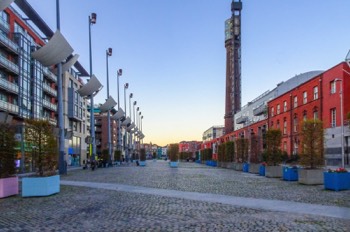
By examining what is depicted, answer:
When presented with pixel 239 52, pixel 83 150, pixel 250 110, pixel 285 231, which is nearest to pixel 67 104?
pixel 83 150

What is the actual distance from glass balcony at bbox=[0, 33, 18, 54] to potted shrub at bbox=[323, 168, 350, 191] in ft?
132

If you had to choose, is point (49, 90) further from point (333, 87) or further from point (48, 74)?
point (333, 87)

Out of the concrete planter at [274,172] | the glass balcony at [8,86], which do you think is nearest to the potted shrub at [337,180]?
→ the concrete planter at [274,172]

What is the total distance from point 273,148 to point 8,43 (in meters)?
35.5

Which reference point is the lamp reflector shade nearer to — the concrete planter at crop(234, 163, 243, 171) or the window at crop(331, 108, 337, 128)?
the concrete planter at crop(234, 163, 243, 171)

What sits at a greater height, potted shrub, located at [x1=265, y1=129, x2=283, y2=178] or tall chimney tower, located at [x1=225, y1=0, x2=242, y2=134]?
tall chimney tower, located at [x1=225, y1=0, x2=242, y2=134]

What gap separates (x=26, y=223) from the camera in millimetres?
9156

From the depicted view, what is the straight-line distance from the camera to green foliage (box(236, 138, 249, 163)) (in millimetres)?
37447

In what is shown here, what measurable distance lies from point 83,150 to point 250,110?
128ft

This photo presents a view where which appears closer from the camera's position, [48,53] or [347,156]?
[48,53]

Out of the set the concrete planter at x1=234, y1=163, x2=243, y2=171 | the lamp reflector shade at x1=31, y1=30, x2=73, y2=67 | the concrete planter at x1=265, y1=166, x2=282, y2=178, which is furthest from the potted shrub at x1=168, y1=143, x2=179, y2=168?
the concrete planter at x1=265, y1=166, x2=282, y2=178

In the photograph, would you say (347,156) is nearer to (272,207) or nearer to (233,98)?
(272,207)

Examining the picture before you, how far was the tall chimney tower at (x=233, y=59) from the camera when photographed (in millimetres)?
89500

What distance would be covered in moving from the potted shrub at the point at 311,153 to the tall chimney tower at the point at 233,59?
69.9 metres
